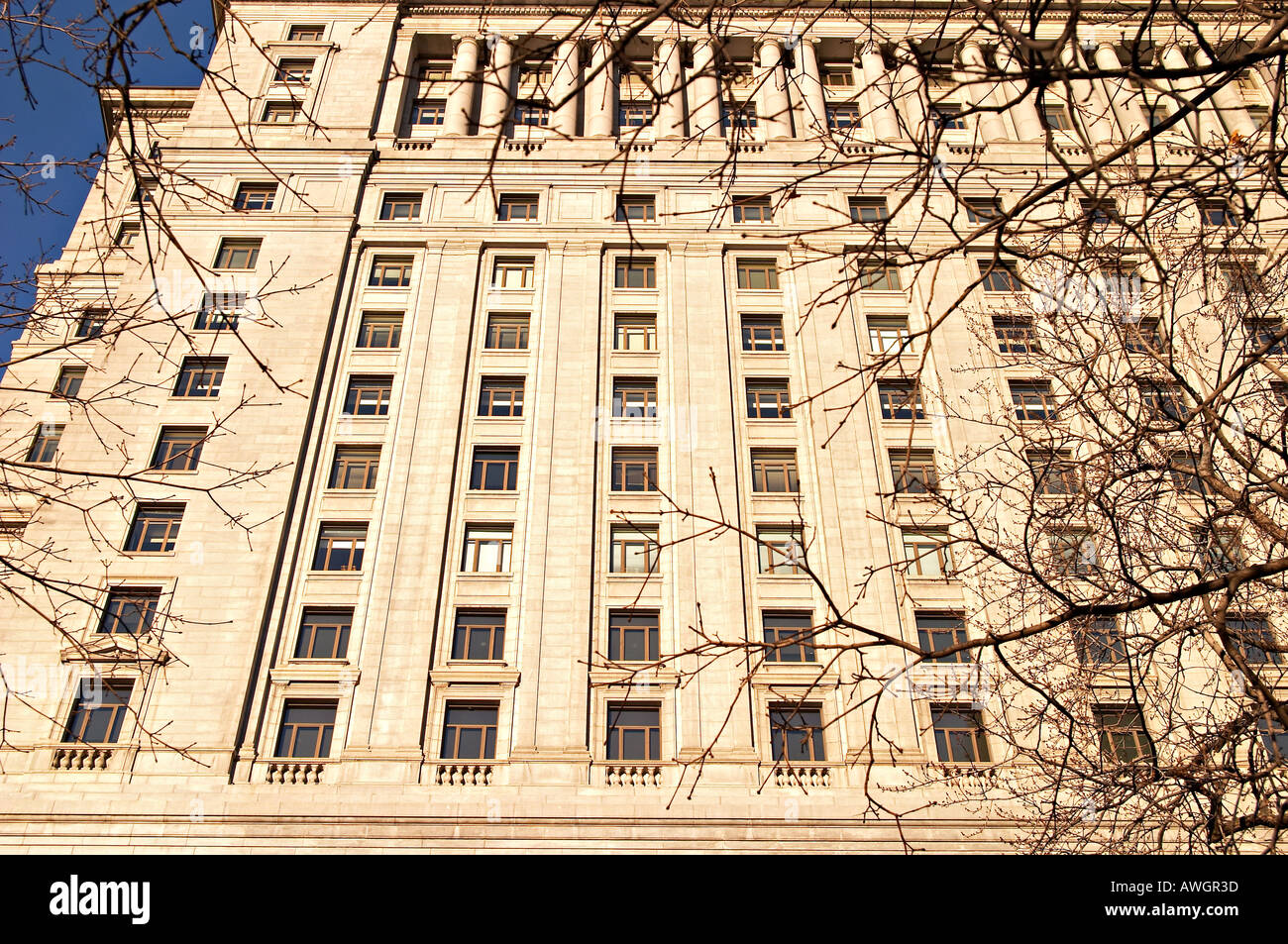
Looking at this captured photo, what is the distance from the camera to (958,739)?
24750 mm

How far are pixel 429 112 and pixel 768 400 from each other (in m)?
21.0

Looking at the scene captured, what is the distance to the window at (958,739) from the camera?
24.4 metres

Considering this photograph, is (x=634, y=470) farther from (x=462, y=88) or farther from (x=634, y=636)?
(x=462, y=88)

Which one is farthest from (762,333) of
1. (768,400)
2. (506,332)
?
(506,332)

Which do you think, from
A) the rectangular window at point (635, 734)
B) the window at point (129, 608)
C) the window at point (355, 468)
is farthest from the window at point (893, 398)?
the window at point (129, 608)

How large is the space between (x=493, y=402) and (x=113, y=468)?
1124 centimetres

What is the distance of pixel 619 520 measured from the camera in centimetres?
2794

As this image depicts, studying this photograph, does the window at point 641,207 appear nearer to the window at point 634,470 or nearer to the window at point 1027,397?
the window at point 634,470

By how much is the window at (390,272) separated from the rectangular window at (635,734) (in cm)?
1751

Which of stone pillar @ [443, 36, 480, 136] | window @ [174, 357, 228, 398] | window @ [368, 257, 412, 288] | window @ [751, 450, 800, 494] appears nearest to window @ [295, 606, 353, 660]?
window @ [174, 357, 228, 398]

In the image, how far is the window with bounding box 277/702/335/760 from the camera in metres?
24.0

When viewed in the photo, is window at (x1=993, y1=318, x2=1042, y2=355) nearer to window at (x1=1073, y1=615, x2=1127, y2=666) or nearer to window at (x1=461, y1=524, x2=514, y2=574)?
window at (x1=1073, y1=615, x2=1127, y2=666)
